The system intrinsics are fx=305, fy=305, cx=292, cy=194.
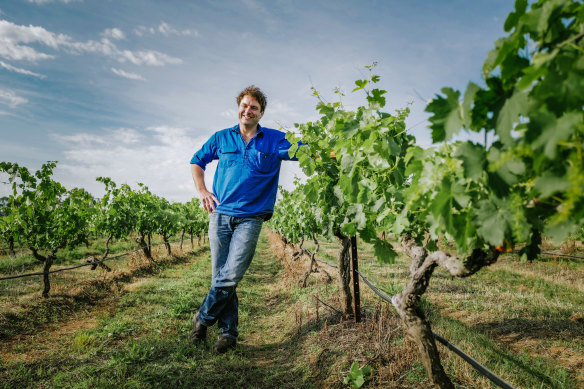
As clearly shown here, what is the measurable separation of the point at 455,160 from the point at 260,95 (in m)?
2.74

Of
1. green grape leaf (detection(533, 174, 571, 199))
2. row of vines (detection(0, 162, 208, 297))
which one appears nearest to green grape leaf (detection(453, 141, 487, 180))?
green grape leaf (detection(533, 174, 571, 199))

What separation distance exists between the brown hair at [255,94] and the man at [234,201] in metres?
0.01

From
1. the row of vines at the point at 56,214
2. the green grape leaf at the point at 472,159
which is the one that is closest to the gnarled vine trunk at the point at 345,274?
the green grape leaf at the point at 472,159

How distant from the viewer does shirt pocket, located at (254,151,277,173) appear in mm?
3326

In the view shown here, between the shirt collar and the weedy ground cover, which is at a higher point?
the shirt collar

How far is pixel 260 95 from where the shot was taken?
355cm

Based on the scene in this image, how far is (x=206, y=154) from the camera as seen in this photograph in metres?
3.53

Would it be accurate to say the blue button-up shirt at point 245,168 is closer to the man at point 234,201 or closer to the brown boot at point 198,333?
the man at point 234,201

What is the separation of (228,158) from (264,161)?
1.33 feet

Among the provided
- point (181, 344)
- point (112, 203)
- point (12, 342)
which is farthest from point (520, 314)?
point (112, 203)

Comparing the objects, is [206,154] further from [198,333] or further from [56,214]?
[56,214]

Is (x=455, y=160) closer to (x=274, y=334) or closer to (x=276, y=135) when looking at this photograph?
(x=276, y=135)

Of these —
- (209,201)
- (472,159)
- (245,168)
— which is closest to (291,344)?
(209,201)

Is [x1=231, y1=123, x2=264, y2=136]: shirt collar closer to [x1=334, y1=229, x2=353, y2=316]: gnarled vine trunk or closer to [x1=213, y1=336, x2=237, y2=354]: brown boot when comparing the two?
[x1=334, y1=229, x2=353, y2=316]: gnarled vine trunk
